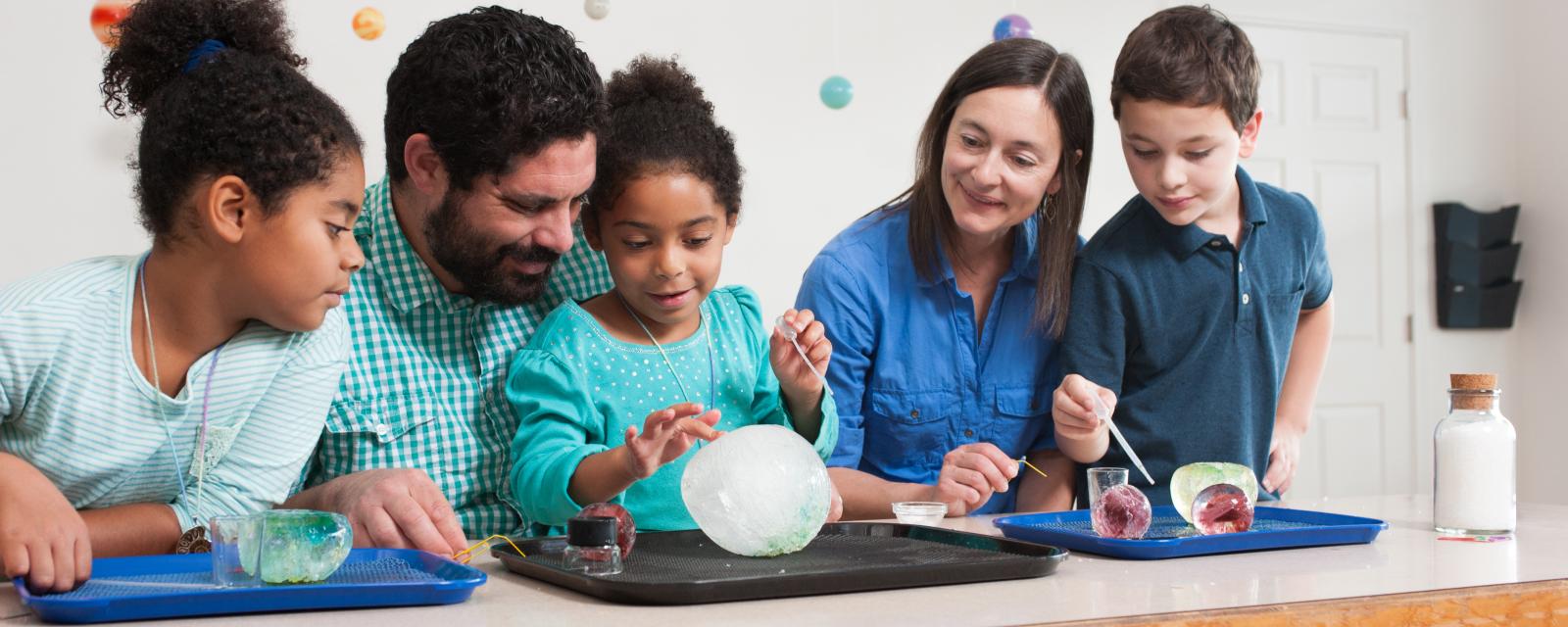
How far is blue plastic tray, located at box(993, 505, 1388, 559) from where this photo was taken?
116 cm

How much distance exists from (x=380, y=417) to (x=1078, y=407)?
2.65ft

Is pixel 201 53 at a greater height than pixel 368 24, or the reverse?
pixel 368 24

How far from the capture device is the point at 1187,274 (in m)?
1.83

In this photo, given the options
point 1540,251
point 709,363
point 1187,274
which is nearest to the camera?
point 709,363

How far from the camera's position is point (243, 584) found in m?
0.95

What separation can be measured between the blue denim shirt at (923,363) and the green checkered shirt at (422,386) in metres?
0.50

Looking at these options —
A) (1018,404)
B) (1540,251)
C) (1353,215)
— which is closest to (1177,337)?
(1018,404)

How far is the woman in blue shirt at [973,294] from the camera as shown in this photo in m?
1.88

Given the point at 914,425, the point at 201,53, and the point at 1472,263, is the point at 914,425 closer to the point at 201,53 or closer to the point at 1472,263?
the point at 201,53

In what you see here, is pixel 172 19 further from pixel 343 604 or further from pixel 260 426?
pixel 343 604

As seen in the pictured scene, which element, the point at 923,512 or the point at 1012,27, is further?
the point at 1012,27

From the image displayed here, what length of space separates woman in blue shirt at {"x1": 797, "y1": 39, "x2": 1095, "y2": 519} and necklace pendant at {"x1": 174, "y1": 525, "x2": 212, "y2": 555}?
2.86 feet

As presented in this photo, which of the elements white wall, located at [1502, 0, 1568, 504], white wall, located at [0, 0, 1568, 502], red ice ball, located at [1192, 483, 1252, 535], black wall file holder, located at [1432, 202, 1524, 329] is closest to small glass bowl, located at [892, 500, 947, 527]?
red ice ball, located at [1192, 483, 1252, 535]

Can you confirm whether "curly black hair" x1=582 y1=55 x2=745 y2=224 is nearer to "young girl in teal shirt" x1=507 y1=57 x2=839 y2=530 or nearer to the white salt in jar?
"young girl in teal shirt" x1=507 y1=57 x2=839 y2=530
